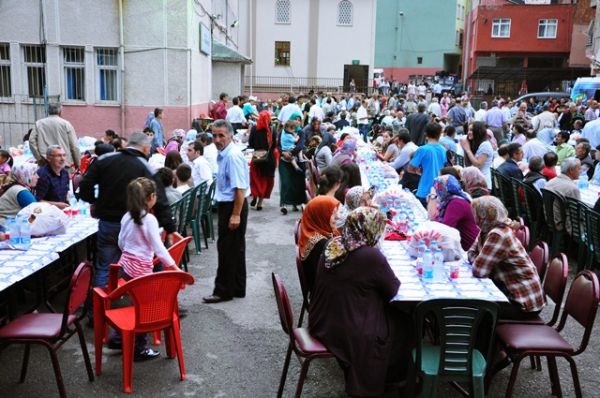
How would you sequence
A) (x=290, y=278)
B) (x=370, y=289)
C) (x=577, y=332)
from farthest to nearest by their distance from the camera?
(x=290, y=278) < (x=577, y=332) < (x=370, y=289)

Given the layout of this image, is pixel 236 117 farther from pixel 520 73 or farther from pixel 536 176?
pixel 520 73

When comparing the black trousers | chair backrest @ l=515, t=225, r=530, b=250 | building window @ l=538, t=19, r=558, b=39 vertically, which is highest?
building window @ l=538, t=19, r=558, b=39

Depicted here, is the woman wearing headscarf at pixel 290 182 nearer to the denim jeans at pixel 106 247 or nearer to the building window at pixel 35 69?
the denim jeans at pixel 106 247

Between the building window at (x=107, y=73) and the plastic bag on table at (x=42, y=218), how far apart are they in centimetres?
1218

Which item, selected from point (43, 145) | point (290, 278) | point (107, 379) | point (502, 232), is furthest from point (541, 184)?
point (43, 145)

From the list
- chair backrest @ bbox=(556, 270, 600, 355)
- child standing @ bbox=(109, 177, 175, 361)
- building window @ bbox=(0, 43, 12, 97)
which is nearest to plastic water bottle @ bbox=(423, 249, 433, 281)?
chair backrest @ bbox=(556, 270, 600, 355)

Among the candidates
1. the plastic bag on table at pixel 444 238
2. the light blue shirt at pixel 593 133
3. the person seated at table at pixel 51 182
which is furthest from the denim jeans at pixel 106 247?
the light blue shirt at pixel 593 133

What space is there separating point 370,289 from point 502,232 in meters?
1.23

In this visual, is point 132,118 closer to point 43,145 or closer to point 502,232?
point 43,145

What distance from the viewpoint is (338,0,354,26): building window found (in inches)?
1573

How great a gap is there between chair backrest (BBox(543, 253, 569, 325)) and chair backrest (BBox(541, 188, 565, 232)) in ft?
10.6

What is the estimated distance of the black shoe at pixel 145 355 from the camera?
17.4ft

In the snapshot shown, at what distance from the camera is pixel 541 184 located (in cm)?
908

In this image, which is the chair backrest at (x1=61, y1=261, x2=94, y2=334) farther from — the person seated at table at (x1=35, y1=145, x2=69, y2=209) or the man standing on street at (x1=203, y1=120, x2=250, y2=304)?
the person seated at table at (x1=35, y1=145, x2=69, y2=209)
